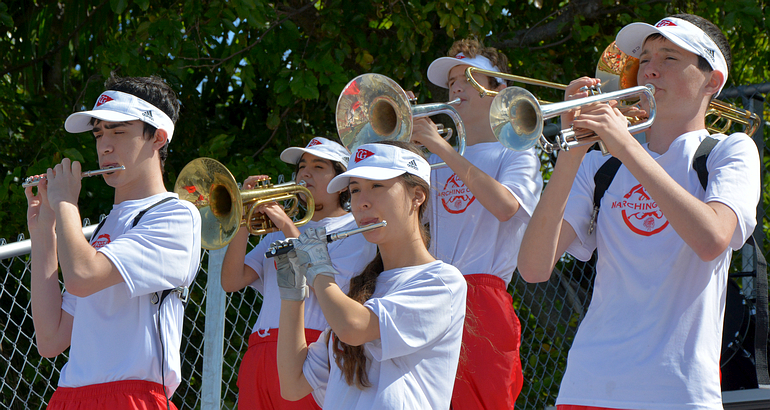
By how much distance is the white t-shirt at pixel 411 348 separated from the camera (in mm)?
2113

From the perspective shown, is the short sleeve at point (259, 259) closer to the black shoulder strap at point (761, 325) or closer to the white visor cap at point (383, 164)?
the white visor cap at point (383, 164)

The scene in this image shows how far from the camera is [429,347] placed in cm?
221

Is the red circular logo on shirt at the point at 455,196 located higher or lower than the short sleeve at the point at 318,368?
higher

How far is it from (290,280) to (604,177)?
1004 mm

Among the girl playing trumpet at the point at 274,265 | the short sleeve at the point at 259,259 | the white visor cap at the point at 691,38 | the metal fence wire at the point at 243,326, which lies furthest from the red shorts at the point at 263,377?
the white visor cap at the point at 691,38

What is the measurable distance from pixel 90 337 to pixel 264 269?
1074mm

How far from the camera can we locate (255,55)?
492 cm

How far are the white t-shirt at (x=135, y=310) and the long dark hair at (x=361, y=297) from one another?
64 cm

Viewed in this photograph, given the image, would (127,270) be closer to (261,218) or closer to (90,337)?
(90,337)

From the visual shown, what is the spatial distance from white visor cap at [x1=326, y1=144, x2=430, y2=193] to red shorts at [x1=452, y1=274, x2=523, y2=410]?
0.79 metres

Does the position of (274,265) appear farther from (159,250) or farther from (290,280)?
(290,280)

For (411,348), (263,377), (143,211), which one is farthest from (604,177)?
(263,377)

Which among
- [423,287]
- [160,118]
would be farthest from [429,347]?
[160,118]

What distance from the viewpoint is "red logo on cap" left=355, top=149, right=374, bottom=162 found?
2.46 meters
